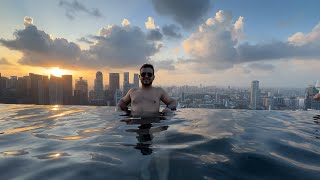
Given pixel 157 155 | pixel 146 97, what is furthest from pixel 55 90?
pixel 157 155

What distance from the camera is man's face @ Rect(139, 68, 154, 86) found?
26.3ft

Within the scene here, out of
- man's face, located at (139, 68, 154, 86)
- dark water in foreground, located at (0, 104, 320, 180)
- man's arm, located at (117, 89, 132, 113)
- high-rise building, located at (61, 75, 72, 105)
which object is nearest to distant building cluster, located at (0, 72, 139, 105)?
high-rise building, located at (61, 75, 72, 105)

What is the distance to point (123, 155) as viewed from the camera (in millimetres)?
3500

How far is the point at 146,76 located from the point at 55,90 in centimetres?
2274

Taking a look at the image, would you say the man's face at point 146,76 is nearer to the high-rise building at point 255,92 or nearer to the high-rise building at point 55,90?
the high-rise building at point 55,90

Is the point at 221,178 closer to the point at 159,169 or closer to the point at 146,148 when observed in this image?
the point at 159,169

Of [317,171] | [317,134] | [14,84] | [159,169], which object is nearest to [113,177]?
[159,169]

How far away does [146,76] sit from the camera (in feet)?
26.4

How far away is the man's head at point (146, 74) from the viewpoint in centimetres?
800

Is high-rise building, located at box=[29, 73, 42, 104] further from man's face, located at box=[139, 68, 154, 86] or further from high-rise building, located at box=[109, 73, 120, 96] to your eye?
man's face, located at box=[139, 68, 154, 86]

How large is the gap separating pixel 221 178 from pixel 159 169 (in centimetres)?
72

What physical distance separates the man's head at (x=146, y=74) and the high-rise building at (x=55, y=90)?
769 inches

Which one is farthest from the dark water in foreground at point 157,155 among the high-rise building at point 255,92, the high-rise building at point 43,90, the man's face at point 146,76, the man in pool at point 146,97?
the high-rise building at point 255,92

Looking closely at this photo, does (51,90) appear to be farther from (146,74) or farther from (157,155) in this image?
(157,155)
